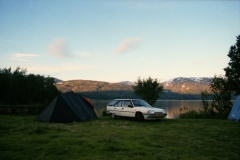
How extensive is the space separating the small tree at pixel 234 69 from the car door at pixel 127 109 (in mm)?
13544

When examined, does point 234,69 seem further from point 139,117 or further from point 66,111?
point 66,111

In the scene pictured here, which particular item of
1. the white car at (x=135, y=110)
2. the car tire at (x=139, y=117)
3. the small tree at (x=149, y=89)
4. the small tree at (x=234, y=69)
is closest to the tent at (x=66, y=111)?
the white car at (x=135, y=110)

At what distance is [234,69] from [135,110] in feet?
50.8

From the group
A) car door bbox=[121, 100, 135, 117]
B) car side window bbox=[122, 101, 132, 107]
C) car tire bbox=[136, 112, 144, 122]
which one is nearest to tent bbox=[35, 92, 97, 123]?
car door bbox=[121, 100, 135, 117]

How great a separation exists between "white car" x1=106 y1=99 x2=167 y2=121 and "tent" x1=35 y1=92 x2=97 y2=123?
7.09 ft

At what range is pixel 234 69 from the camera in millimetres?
23469

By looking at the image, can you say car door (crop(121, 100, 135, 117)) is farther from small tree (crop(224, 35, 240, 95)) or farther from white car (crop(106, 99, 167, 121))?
small tree (crop(224, 35, 240, 95))

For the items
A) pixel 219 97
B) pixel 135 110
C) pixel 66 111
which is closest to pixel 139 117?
pixel 135 110

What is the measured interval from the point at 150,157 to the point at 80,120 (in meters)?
9.98

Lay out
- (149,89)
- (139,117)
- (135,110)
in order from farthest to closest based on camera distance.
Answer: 1. (149,89)
2. (135,110)
3. (139,117)

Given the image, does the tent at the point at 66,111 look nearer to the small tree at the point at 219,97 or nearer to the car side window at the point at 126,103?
the car side window at the point at 126,103

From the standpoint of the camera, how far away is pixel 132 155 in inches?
214

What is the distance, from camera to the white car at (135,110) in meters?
14.4

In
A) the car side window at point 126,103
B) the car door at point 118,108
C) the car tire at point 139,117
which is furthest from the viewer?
the car door at point 118,108
